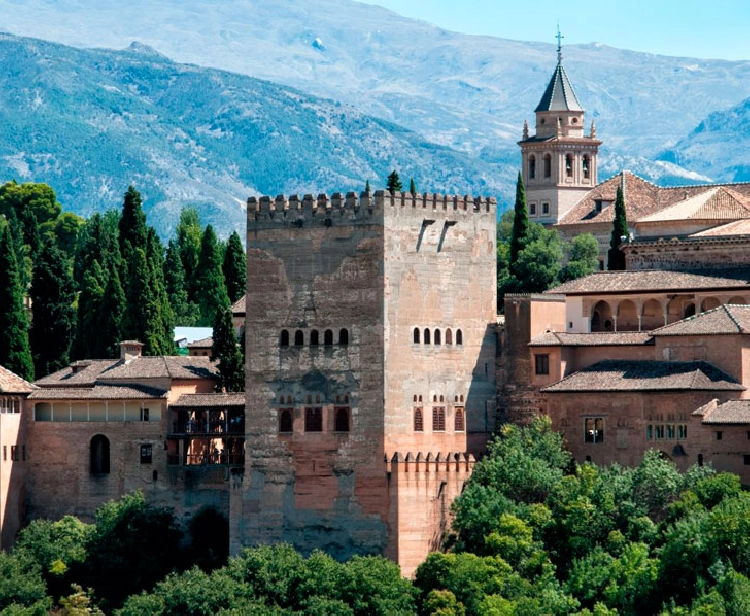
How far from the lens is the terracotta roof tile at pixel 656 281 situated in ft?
245

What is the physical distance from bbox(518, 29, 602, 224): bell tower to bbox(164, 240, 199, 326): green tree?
16200 millimetres

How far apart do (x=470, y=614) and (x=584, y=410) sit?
25.8 ft

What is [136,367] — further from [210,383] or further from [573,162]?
[573,162]

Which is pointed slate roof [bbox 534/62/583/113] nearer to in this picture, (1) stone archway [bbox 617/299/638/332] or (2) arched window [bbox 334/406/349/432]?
(1) stone archway [bbox 617/299/638/332]

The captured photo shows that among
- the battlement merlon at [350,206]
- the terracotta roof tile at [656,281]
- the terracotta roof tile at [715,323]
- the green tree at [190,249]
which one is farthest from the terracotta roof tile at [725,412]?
the green tree at [190,249]

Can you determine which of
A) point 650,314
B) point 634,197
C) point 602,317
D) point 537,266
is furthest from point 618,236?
point 650,314

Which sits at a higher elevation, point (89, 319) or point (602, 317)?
point (89, 319)

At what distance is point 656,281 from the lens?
7600cm

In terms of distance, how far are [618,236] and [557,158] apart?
17686mm

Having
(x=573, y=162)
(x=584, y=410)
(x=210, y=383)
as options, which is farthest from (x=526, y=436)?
(x=573, y=162)

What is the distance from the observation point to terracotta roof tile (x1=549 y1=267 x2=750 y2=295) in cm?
7469

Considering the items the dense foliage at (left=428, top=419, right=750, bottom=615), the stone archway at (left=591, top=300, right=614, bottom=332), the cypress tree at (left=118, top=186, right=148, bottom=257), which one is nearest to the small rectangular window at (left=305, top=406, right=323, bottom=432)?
the dense foliage at (left=428, top=419, right=750, bottom=615)

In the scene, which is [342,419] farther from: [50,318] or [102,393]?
[50,318]

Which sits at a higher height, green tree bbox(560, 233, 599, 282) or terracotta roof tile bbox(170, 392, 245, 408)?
green tree bbox(560, 233, 599, 282)
